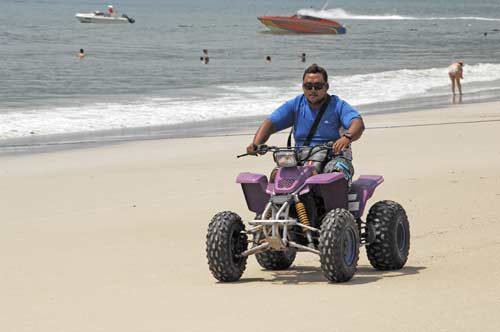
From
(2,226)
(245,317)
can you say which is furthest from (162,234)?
(245,317)

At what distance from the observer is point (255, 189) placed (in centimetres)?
774

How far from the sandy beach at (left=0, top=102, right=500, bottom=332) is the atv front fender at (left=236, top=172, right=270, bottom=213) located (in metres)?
0.52

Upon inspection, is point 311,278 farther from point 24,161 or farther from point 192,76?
point 192,76

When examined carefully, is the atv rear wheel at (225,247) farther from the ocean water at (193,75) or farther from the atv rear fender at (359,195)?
the ocean water at (193,75)

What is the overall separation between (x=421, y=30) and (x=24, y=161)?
7723 centimetres

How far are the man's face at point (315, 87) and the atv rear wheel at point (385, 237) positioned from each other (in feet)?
2.89

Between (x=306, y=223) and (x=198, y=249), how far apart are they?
1933 millimetres

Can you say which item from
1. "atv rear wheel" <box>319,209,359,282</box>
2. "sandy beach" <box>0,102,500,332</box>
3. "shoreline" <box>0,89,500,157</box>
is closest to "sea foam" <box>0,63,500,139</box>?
"shoreline" <box>0,89,500,157</box>

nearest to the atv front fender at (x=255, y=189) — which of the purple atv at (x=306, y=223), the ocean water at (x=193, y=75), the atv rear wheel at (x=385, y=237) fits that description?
the purple atv at (x=306, y=223)

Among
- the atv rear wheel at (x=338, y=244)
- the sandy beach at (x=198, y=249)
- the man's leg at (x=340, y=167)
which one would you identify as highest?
the man's leg at (x=340, y=167)

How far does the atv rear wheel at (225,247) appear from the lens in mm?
7543

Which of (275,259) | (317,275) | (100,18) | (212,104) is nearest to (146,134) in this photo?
(212,104)

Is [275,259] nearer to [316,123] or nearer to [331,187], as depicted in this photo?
[331,187]

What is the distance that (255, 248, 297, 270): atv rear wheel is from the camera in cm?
824
